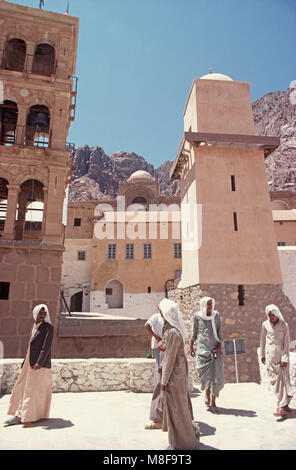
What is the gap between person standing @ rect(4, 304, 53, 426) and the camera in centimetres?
417

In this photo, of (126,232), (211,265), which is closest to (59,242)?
(211,265)

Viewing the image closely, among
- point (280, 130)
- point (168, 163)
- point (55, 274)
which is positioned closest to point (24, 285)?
point (55, 274)

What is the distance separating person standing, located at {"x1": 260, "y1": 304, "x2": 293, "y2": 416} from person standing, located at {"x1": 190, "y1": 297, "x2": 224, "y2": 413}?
0.79 meters

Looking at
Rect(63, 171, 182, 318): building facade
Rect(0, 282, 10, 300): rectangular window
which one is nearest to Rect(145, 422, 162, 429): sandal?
Rect(0, 282, 10, 300): rectangular window

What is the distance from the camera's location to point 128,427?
13.3 ft

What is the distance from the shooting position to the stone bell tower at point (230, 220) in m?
10.6

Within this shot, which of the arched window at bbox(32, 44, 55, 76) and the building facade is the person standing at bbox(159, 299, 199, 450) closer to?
the arched window at bbox(32, 44, 55, 76)

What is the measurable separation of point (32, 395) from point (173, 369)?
213 cm

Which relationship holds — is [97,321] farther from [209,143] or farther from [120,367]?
[209,143]

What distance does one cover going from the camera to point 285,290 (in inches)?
451

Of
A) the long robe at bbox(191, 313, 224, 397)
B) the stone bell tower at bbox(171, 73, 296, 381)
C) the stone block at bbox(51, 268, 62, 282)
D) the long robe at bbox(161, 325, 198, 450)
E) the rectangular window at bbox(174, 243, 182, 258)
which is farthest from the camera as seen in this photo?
the rectangular window at bbox(174, 243, 182, 258)

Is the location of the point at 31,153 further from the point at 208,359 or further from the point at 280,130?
the point at 280,130

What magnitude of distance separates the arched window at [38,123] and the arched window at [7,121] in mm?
637

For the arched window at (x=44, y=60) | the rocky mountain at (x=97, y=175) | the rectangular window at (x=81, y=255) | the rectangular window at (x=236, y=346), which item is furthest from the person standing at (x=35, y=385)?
the rocky mountain at (x=97, y=175)
